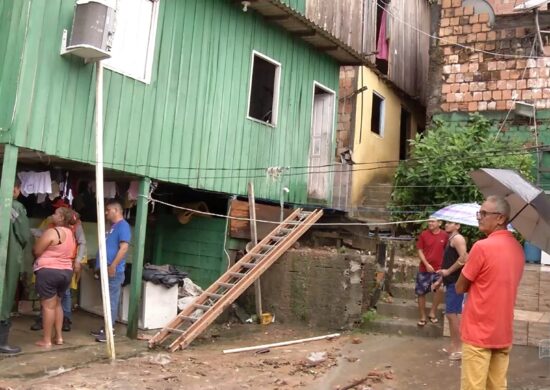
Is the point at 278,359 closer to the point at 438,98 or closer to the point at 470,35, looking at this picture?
the point at 438,98

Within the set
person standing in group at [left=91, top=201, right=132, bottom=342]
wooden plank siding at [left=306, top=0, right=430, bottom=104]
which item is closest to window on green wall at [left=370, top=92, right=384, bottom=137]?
wooden plank siding at [left=306, top=0, right=430, bottom=104]

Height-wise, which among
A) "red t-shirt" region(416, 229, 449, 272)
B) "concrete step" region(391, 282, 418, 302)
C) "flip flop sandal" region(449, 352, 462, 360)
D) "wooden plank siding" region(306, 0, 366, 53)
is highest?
"wooden plank siding" region(306, 0, 366, 53)

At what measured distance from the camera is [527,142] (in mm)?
12586

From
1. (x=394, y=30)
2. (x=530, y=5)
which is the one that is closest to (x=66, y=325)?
(x=530, y=5)

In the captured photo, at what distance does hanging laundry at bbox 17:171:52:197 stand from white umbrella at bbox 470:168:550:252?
Result: 5.35 meters

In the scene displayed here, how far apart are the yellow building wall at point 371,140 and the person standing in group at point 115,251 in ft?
21.6

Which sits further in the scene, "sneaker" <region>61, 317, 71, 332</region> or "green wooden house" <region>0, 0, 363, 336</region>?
"sneaker" <region>61, 317, 71, 332</region>

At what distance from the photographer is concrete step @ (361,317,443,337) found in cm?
796

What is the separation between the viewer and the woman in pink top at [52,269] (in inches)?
256

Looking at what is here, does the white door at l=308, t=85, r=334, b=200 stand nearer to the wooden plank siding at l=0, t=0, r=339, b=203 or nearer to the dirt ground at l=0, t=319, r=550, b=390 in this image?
the wooden plank siding at l=0, t=0, r=339, b=203

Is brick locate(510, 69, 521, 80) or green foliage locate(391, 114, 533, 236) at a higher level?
brick locate(510, 69, 521, 80)

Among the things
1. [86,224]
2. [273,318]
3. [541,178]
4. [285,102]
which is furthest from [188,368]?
[541,178]

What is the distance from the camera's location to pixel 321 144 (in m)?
11.6

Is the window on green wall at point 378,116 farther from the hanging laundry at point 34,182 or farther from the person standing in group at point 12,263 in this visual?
the person standing in group at point 12,263
